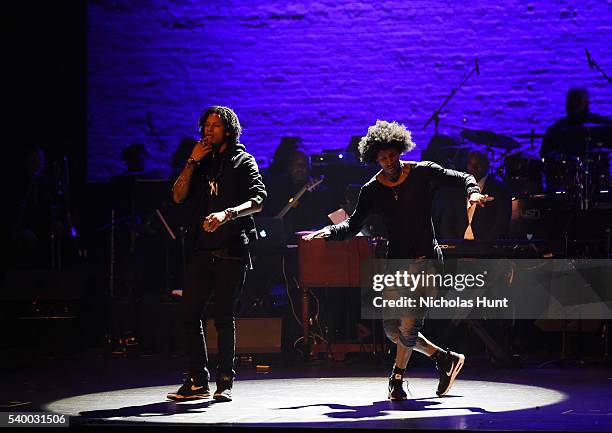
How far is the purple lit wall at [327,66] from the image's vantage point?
40.4ft

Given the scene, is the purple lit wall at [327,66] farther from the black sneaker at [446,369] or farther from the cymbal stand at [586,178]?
the black sneaker at [446,369]

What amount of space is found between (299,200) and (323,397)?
3.70 metres

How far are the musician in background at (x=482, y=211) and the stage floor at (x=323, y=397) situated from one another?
145 cm

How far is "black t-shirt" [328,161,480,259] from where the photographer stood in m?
7.20

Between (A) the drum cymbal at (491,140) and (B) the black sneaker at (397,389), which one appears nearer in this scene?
(B) the black sneaker at (397,389)

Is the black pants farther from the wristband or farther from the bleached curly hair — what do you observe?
the bleached curly hair

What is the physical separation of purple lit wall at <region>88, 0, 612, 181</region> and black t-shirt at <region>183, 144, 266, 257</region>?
5.32m

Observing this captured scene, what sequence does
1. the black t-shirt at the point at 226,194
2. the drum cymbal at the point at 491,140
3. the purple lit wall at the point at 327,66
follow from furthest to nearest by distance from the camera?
the purple lit wall at the point at 327,66 → the drum cymbal at the point at 491,140 → the black t-shirt at the point at 226,194

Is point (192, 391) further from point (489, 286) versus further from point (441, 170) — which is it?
point (489, 286)

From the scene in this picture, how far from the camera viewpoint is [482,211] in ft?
34.2

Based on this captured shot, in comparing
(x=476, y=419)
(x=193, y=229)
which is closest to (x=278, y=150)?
(x=193, y=229)

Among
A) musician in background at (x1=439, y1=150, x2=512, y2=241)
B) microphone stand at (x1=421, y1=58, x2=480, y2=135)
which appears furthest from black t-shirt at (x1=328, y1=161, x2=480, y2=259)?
microphone stand at (x1=421, y1=58, x2=480, y2=135)

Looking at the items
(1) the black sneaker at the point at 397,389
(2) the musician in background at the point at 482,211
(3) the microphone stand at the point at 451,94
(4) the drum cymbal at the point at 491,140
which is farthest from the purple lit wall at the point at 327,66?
(1) the black sneaker at the point at 397,389

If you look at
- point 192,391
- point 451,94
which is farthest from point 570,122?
point 192,391
